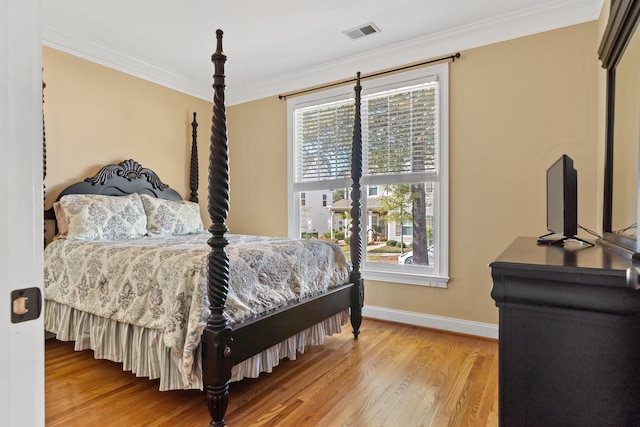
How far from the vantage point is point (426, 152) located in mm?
3303

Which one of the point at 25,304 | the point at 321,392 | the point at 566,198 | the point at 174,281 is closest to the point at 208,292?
the point at 174,281

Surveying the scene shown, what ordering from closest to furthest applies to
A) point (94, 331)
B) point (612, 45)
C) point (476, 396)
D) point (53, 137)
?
1. point (612, 45)
2. point (476, 396)
3. point (94, 331)
4. point (53, 137)

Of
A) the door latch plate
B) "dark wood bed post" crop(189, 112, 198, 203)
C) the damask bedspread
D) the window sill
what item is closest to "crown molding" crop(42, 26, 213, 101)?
"dark wood bed post" crop(189, 112, 198, 203)

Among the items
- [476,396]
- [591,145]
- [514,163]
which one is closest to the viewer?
[476,396]

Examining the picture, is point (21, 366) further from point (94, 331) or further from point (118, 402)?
point (94, 331)

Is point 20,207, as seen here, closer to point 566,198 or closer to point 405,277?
point 566,198

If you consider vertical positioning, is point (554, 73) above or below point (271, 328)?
above

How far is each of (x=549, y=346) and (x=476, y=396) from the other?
1335mm

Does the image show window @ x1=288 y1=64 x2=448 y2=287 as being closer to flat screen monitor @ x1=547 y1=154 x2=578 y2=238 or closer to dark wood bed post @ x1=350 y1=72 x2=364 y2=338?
dark wood bed post @ x1=350 y1=72 x2=364 y2=338

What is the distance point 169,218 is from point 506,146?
9.95ft

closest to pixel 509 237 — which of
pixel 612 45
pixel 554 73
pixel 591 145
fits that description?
pixel 591 145

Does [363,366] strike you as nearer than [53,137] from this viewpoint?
Yes

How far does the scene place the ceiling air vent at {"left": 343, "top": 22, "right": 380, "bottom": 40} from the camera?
9.86 ft

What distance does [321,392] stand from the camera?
2.14 meters
